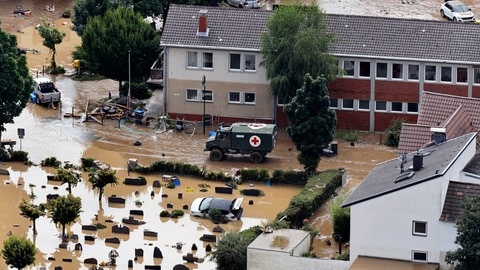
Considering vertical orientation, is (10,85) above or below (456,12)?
below

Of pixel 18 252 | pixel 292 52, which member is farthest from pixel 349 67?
pixel 18 252

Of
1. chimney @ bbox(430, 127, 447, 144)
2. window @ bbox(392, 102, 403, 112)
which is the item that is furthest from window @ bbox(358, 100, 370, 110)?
chimney @ bbox(430, 127, 447, 144)

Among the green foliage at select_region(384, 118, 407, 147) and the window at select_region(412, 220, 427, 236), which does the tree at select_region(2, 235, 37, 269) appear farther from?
the green foliage at select_region(384, 118, 407, 147)

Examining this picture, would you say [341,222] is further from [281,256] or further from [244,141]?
[244,141]

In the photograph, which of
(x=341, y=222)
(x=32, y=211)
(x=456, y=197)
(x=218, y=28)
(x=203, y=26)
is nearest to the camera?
(x=456, y=197)

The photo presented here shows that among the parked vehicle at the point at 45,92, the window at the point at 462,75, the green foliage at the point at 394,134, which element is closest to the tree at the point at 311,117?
the green foliage at the point at 394,134

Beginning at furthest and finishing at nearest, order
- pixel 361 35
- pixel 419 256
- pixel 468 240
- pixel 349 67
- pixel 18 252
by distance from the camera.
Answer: pixel 361 35 < pixel 349 67 < pixel 18 252 < pixel 419 256 < pixel 468 240

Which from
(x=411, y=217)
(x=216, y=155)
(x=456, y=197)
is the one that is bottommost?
(x=216, y=155)
